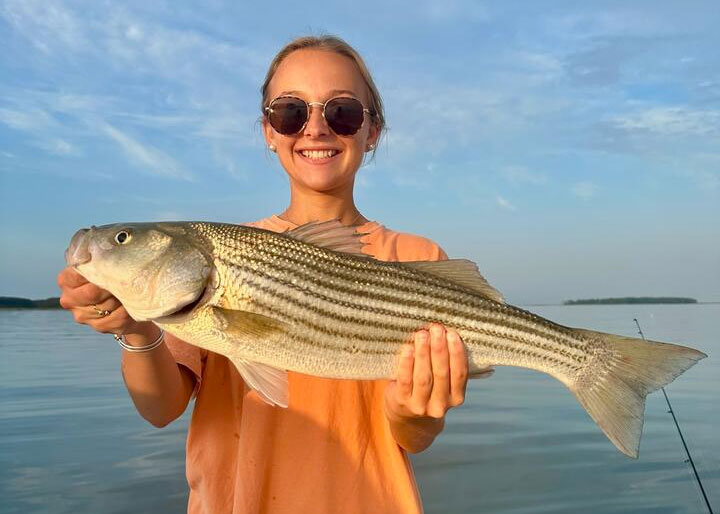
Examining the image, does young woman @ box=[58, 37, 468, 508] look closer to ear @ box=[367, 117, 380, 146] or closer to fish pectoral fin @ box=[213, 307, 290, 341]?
ear @ box=[367, 117, 380, 146]

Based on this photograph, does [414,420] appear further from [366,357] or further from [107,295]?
[107,295]

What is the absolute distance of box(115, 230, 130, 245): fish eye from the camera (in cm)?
375

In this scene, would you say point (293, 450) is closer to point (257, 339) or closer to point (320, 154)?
point (257, 339)

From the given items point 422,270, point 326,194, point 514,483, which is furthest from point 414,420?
point 514,483

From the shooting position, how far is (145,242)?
3811 mm

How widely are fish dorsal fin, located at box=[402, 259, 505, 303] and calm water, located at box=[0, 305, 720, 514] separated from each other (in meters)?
5.41

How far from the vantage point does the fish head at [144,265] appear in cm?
361

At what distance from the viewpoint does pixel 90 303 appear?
3.59 m

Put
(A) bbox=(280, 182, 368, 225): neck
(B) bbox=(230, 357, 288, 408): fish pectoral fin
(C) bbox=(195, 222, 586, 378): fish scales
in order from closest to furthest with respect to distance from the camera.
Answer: (B) bbox=(230, 357, 288, 408): fish pectoral fin, (C) bbox=(195, 222, 586, 378): fish scales, (A) bbox=(280, 182, 368, 225): neck

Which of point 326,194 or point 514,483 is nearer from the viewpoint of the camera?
point 326,194

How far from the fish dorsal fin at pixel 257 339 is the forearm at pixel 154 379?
0.54 metres

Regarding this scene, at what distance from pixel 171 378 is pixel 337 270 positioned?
4.27 feet

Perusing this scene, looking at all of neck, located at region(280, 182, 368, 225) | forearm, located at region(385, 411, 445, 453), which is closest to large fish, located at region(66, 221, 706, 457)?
forearm, located at region(385, 411, 445, 453)

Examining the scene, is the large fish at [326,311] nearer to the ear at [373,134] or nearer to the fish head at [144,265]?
the fish head at [144,265]
